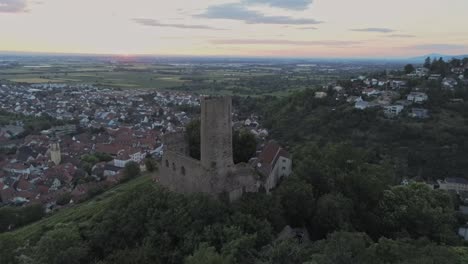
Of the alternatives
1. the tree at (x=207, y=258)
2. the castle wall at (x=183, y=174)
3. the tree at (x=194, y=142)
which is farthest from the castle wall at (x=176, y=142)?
the tree at (x=207, y=258)

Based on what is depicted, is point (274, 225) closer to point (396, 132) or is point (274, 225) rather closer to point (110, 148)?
point (396, 132)

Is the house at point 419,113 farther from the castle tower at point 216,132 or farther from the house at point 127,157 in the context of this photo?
the castle tower at point 216,132

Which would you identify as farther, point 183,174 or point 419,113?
point 419,113

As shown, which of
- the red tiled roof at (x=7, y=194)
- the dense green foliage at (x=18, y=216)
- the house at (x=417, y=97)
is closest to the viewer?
the dense green foliage at (x=18, y=216)

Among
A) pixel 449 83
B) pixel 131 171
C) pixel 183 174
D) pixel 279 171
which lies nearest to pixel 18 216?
pixel 131 171

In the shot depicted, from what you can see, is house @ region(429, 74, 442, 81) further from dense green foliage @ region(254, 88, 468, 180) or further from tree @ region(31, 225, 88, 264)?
tree @ region(31, 225, 88, 264)

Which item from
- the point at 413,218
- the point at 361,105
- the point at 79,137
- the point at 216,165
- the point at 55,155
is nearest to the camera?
the point at 216,165

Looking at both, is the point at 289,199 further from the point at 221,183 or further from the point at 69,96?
the point at 69,96
